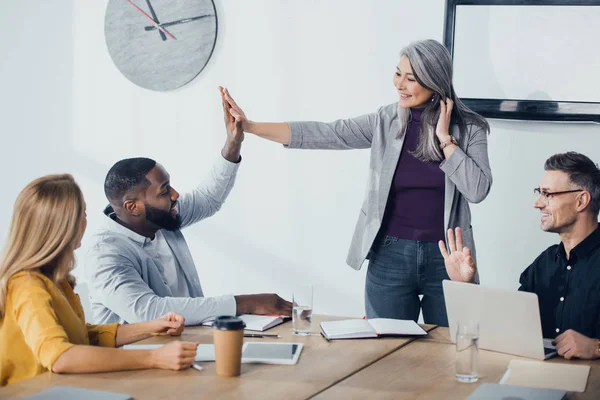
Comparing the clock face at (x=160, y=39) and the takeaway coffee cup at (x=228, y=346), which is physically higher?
the clock face at (x=160, y=39)

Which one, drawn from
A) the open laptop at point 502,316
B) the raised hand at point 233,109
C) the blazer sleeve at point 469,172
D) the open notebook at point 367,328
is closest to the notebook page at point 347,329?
the open notebook at point 367,328

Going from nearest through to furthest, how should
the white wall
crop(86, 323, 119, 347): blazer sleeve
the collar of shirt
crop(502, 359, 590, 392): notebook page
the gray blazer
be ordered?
crop(502, 359, 590, 392): notebook page → crop(86, 323, 119, 347): blazer sleeve → the collar of shirt → the gray blazer → the white wall

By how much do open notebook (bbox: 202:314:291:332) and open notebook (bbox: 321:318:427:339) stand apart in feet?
0.47

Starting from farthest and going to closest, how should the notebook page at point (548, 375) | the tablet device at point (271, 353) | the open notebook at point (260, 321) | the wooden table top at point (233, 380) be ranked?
the open notebook at point (260, 321), the tablet device at point (271, 353), the notebook page at point (548, 375), the wooden table top at point (233, 380)

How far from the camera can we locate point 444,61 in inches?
107

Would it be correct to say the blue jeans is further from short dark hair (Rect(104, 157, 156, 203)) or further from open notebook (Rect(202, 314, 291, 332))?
short dark hair (Rect(104, 157, 156, 203))

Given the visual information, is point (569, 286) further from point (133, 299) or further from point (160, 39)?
point (160, 39)

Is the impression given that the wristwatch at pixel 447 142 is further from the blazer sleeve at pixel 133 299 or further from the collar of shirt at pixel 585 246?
the blazer sleeve at pixel 133 299

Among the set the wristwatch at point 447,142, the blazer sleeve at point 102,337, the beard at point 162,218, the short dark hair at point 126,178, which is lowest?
the blazer sleeve at point 102,337

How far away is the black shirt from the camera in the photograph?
229 cm

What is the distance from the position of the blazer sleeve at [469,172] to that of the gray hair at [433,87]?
0.07m

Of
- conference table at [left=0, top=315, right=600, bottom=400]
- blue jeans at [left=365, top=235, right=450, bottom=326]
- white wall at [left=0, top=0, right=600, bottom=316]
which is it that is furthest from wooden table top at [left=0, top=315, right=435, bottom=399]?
white wall at [left=0, top=0, right=600, bottom=316]

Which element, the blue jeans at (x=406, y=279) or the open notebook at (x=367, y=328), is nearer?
the open notebook at (x=367, y=328)

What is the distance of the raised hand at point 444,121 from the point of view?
269cm
